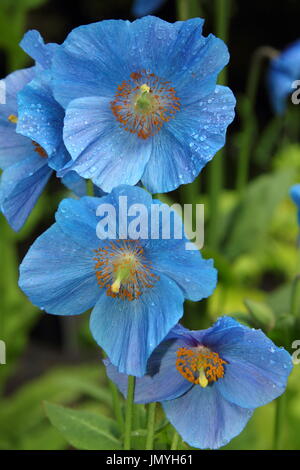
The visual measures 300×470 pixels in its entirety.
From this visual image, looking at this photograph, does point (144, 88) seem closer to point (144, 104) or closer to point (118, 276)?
point (144, 104)

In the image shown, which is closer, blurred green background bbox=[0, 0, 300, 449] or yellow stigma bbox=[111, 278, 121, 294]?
yellow stigma bbox=[111, 278, 121, 294]

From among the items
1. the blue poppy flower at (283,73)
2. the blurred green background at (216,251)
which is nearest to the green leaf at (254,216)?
the blurred green background at (216,251)

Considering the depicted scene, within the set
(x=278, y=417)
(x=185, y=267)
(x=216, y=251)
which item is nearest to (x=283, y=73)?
(x=216, y=251)

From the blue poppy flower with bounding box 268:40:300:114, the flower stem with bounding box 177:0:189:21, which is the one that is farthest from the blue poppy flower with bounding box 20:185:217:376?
the flower stem with bounding box 177:0:189:21

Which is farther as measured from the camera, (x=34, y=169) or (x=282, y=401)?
(x=282, y=401)

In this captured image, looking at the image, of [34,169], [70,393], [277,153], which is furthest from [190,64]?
[277,153]

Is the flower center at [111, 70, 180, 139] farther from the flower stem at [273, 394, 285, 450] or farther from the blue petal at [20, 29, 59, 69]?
the flower stem at [273, 394, 285, 450]

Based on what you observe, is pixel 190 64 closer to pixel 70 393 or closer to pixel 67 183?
pixel 67 183
